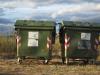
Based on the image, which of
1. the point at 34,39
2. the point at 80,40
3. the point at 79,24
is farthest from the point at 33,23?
the point at 80,40

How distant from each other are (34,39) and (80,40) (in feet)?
7.13

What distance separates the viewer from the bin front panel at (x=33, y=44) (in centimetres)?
1875

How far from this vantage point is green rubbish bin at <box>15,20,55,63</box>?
18.8 meters

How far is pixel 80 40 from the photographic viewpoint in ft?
61.8

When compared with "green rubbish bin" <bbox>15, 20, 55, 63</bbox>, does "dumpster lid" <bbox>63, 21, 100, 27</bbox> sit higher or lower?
higher

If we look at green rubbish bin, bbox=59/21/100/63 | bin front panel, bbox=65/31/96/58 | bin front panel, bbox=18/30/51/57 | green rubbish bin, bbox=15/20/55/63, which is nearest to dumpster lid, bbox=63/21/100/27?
green rubbish bin, bbox=59/21/100/63

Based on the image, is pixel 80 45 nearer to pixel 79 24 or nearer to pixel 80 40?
pixel 80 40

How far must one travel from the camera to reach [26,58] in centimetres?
1919

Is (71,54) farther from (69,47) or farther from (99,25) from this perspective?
(99,25)

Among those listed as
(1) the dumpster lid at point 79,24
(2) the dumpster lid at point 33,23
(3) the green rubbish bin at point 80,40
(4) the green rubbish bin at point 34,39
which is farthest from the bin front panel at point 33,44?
(1) the dumpster lid at point 79,24

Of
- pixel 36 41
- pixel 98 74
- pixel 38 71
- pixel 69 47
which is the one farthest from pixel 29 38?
pixel 98 74

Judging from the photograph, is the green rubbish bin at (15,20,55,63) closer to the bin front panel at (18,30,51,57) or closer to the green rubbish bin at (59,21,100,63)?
the bin front panel at (18,30,51,57)

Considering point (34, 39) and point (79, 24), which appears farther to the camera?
point (79, 24)

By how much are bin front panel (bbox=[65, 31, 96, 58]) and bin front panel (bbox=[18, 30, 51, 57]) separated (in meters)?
1.13
